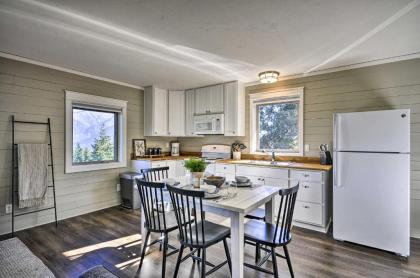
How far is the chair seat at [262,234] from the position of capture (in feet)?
6.02

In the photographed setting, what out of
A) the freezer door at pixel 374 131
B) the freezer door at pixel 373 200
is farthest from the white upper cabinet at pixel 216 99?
the freezer door at pixel 373 200

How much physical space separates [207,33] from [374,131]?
7.31 feet

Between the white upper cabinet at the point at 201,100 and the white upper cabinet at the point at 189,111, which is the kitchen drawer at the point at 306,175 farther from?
the white upper cabinet at the point at 189,111

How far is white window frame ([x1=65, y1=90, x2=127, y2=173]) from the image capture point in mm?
3623

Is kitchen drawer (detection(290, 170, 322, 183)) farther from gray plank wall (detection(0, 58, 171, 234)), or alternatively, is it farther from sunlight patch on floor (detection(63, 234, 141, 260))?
gray plank wall (detection(0, 58, 171, 234))

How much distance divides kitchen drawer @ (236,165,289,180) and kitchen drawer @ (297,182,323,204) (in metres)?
0.28

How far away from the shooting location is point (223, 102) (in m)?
4.46

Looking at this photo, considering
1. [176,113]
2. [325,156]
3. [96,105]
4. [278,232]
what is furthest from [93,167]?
[325,156]

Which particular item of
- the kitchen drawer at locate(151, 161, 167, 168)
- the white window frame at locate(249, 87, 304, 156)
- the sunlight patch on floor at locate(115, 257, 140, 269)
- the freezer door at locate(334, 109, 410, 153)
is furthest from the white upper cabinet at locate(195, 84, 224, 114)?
the sunlight patch on floor at locate(115, 257, 140, 269)

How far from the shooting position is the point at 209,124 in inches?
181

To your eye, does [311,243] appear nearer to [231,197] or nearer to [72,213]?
[231,197]

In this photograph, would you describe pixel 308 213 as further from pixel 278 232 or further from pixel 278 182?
pixel 278 232

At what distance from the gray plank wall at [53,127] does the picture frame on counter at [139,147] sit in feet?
1.50

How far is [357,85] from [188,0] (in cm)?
287
